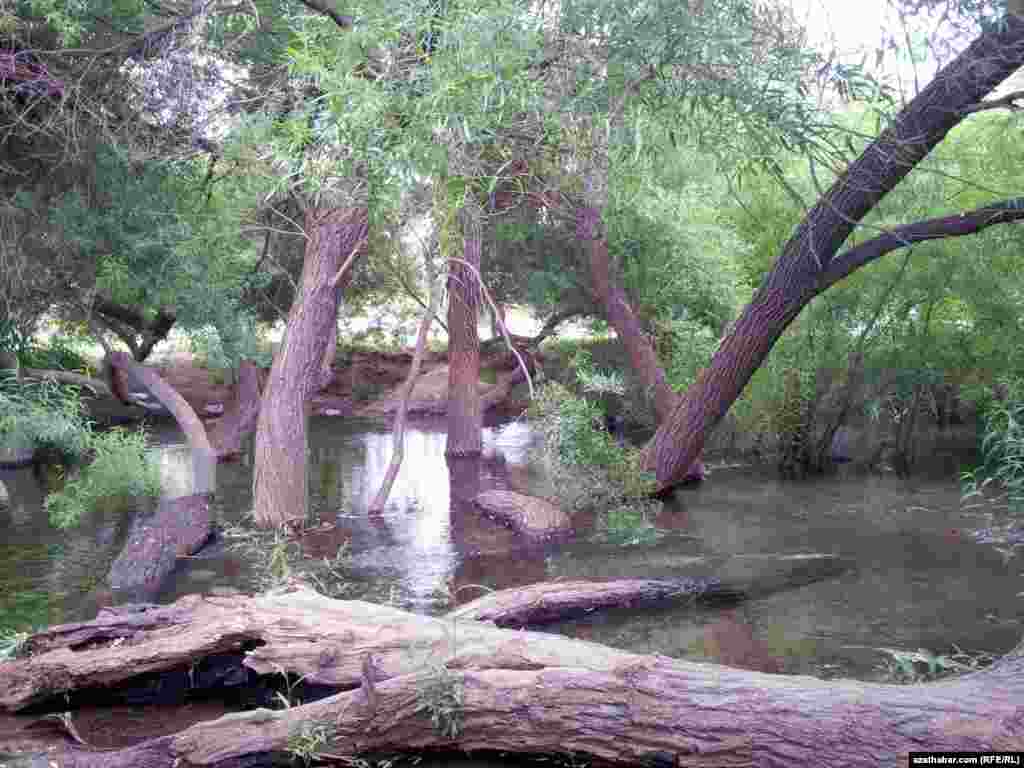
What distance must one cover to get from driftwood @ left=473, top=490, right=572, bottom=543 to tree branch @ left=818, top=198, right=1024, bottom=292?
399 cm

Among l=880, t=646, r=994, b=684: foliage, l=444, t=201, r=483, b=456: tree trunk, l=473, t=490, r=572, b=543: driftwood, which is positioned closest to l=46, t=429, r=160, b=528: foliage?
l=473, t=490, r=572, b=543: driftwood

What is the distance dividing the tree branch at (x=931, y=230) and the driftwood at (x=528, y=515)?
399 centimetres

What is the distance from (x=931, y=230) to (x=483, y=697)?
7.40 m

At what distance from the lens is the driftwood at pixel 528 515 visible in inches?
436

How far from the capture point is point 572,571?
942cm

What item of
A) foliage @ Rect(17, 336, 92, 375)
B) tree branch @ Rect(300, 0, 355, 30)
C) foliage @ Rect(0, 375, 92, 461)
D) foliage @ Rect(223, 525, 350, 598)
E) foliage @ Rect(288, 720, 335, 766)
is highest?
tree branch @ Rect(300, 0, 355, 30)

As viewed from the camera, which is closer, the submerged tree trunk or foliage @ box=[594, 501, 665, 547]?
foliage @ box=[594, 501, 665, 547]

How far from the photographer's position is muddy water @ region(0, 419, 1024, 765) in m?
7.27

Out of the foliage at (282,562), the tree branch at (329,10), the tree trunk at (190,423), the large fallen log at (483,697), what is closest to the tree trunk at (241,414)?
the tree trunk at (190,423)

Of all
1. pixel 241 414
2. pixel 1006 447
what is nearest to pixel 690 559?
pixel 1006 447

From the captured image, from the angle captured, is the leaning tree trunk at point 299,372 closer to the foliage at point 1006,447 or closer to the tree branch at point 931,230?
the tree branch at point 931,230

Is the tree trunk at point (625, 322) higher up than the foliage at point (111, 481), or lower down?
higher up

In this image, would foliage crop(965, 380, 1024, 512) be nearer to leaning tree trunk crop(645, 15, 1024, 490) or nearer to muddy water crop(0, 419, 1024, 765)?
muddy water crop(0, 419, 1024, 765)

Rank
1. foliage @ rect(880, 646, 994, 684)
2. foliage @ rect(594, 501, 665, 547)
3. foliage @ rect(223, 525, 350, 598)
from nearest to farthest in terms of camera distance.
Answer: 1. foliage @ rect(880, 646, 994, 684)
2. foliage @ rect(223, 525, 350, 598)
3. foliage @ rect(594, 501, 665, 547)
